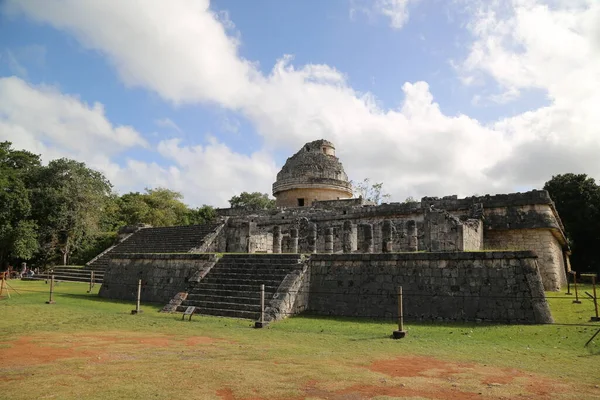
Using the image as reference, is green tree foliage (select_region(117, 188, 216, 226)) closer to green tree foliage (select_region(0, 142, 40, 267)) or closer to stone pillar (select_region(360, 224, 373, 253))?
green tree foliage (select_region(0, 142, 40, 267))

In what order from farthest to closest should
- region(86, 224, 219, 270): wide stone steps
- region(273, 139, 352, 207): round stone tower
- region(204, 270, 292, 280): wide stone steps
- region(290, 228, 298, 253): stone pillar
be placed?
region(273, 139, 352, 207): round stone tower < region(86, 224, 219, 270): wide stone steps < region(290, 228, 298, 253): stone pillar < region(204, 270, 292, 280): wide stone steps

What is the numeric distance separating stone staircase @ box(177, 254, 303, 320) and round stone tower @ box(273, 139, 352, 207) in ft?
39.1

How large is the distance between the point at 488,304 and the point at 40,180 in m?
33.2

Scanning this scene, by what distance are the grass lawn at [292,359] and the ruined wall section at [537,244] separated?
5.68 metres

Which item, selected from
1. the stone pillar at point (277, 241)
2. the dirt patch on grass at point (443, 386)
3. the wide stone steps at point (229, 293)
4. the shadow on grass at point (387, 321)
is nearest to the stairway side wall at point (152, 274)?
the wide stone steps at point (229, 293)

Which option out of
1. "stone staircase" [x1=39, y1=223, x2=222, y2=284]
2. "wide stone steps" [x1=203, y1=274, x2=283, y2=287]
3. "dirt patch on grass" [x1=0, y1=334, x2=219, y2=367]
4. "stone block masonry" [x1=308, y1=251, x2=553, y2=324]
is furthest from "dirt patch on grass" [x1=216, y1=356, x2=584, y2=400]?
"stone staircase" [x1=39, y1=223, x2=222, y2=284]

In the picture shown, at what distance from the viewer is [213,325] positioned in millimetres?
10789

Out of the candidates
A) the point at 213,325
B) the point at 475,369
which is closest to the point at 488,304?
the point at 475,369

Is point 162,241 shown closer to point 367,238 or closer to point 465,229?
point 367,238

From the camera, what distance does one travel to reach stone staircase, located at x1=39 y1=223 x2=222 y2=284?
2383 centimetres

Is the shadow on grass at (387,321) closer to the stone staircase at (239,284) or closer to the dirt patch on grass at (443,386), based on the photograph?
the stone staircase at (239,284)

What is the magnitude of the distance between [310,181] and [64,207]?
1818 cm

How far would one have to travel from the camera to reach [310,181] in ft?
87.5

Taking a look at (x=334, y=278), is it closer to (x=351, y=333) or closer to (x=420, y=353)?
(x=351, y=333)
